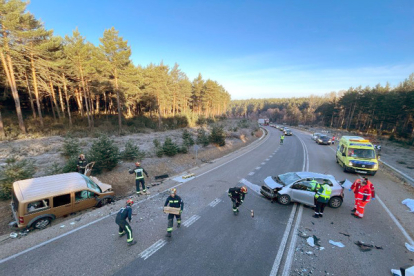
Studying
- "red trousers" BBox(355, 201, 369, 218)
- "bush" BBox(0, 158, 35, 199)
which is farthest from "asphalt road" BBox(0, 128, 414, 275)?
"bush" BBox(0, 158, 35, 199)

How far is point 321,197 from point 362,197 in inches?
69.6

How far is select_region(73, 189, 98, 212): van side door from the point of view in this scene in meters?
7.82

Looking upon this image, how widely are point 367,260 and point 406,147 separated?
126 ft

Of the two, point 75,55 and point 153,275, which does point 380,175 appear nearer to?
point 153,275

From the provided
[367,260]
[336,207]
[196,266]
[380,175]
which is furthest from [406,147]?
[196,266]

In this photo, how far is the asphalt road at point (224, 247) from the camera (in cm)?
496

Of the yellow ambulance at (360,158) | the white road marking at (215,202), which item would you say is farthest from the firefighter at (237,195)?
the yellow ambulance at (360,158)

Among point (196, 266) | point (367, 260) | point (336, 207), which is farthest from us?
point (336, 207)

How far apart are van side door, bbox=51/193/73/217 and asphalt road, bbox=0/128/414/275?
1.68 m

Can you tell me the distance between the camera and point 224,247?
578cm

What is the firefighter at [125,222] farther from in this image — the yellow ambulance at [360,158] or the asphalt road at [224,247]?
the yellow ambulance at [360,158]

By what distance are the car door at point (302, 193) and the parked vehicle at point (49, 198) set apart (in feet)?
30.8

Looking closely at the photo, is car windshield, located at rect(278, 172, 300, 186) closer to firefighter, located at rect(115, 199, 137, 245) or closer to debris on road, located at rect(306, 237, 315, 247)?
debris on road, located at rect(306, 237, 315, 247)

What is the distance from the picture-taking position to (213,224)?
7.06 m
